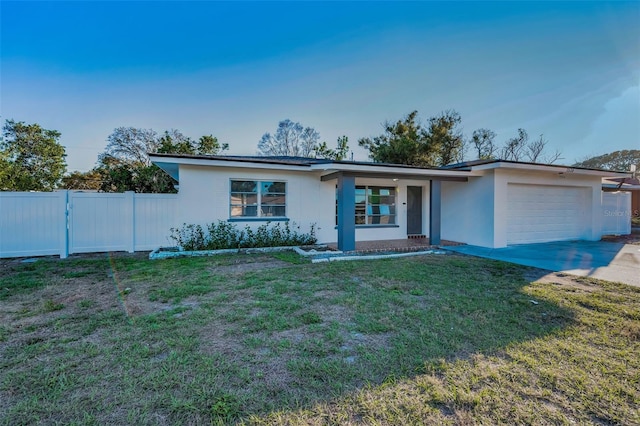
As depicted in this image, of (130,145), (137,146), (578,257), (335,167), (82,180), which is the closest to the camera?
(578,257)

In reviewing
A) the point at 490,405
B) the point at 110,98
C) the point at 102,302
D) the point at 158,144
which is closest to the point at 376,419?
the point at 490,405

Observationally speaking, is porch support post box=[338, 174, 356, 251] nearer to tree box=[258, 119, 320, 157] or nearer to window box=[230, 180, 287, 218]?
window box=[230, 180, 287, 218]

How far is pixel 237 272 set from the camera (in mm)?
6512

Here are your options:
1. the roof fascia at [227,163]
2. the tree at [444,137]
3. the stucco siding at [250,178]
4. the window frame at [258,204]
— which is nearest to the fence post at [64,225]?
the roof fascia at [227,163]

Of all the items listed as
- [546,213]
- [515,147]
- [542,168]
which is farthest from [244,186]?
[515,147]

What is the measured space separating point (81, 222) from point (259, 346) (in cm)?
857

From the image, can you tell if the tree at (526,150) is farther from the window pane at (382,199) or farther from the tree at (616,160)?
the window pane at (382,199)

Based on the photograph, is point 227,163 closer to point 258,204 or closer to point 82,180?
point 258,204

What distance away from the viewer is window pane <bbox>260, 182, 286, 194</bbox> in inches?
400

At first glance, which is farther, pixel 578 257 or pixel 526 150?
pixel 526 150

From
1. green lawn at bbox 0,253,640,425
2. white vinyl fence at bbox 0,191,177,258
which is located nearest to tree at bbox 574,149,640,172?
green lawn at bbox 0,253,640,425

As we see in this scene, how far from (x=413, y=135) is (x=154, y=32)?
65.1 ft

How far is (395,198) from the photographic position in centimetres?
1219

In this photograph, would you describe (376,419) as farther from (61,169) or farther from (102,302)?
(61,169)
